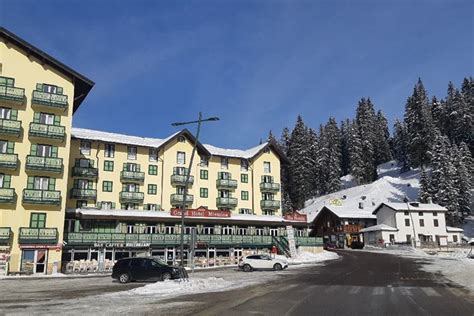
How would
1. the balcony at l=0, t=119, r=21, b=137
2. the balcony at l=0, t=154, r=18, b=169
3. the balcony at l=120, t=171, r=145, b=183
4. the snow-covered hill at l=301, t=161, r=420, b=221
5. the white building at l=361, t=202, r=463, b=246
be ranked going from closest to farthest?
the balcony at l=0, t=154, r=18, b=169, the balcony at l=0, t=119, r=21, b=137, the balcony at l=120, t=171, r=145, b=183, the white building at l=361, t=202, r=463, b=246, the snow-covered hill at l=301, t=161, r=420, b=221

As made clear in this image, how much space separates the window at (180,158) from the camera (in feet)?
192

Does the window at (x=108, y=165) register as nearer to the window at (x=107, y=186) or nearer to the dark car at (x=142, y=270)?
the window at (x=107, y=186)

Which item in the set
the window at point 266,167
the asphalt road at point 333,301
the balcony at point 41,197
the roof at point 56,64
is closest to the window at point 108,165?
the roof at point 56,64

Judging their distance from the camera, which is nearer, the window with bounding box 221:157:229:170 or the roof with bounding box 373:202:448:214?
the window with bounding box 221:157:229:170

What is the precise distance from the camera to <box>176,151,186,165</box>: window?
5844 centimetres

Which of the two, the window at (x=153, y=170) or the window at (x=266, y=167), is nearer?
the window at (x=153, y=170)

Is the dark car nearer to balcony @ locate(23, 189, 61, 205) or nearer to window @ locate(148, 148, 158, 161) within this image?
balcony @ locate(23, 189, 61, 205)

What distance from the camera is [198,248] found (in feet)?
164

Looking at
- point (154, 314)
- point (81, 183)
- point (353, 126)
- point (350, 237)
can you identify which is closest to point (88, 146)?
point (81, 183)

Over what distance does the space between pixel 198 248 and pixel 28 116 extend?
74.5 ft

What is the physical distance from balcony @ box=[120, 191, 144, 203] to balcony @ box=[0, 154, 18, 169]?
1422 centimetres

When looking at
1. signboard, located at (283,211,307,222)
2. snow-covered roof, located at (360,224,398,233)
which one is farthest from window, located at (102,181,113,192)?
snow-covered roof, located at (360,224,398,233)

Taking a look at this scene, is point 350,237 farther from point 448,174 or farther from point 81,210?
point 81,210

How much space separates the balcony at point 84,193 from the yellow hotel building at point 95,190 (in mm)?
112
